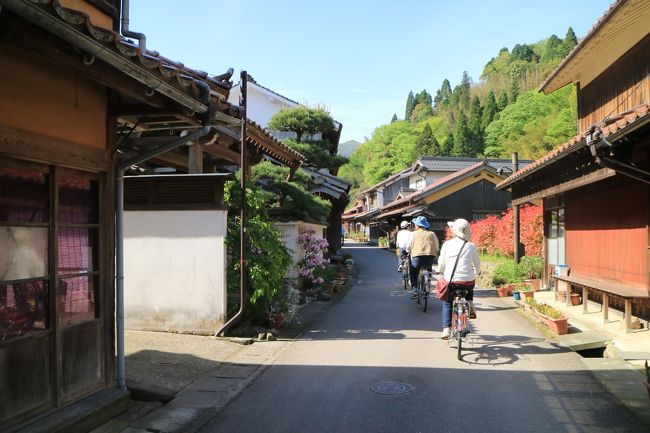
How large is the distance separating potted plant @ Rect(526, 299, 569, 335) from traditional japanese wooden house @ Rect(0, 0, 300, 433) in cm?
668

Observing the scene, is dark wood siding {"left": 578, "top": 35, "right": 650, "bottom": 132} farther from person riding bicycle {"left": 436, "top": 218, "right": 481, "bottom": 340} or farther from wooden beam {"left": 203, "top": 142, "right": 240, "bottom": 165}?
wooden beam {"left": 203, "top": 142, "right": 240, "bottom": 165}

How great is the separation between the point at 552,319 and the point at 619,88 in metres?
5.24

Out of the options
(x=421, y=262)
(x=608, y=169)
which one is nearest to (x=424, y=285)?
(x=421, y=262)

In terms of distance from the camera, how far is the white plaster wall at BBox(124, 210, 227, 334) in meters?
8.73

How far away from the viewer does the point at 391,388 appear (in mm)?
5836

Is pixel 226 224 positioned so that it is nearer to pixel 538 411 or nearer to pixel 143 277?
pixel 143 277

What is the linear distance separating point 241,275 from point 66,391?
4.15 metres

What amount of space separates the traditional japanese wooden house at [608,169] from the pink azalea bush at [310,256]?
5.98 m

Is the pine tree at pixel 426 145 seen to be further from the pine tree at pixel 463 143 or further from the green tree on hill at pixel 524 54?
the green tree on hill at pixel 524 54

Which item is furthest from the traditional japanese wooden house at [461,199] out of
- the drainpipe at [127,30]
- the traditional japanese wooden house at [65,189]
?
the traditional japanese wooden house at [65,189]

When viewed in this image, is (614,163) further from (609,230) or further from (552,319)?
(609,230)

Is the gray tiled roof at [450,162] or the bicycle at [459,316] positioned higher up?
the gray tiled roof at [450,162]

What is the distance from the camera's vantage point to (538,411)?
5.04 meters

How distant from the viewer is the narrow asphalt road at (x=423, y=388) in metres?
4.79
